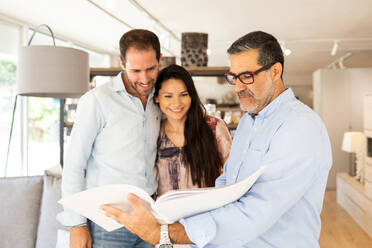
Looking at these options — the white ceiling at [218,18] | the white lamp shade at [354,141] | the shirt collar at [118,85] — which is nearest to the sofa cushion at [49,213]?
the shirt collar at [118,85]

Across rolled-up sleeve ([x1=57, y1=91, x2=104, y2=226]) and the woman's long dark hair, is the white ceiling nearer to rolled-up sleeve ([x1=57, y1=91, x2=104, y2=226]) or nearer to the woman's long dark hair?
the woman's long dark hair

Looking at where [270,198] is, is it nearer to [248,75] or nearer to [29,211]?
[248,75]

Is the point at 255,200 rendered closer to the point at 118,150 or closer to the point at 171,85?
the point at 118,150

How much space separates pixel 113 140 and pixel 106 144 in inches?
1.5

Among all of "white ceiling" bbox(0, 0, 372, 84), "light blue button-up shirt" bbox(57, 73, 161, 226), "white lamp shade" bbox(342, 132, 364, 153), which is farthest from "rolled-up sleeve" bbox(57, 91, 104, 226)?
"white lamp shade" bbox(342, 132, 364, 153)

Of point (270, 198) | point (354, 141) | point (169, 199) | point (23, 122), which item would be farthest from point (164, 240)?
point (354, 141)

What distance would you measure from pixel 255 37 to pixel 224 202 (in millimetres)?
551

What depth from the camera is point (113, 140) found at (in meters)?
1.51

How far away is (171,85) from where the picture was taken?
1.76m

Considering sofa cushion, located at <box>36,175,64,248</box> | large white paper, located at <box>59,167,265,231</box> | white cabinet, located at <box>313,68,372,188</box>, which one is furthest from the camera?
white cabinet, located at <box>313,68,372,188</box>

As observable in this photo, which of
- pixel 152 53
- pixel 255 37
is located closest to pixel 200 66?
pixel 152 53

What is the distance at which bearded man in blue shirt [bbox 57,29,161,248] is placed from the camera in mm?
1479

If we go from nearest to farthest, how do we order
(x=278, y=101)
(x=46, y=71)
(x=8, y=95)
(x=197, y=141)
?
A: (x=278, y=101)
(x=197, y=141)
(x=46, y=71)
(x=8, y=95)

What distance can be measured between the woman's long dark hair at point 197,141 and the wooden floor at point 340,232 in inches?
113
